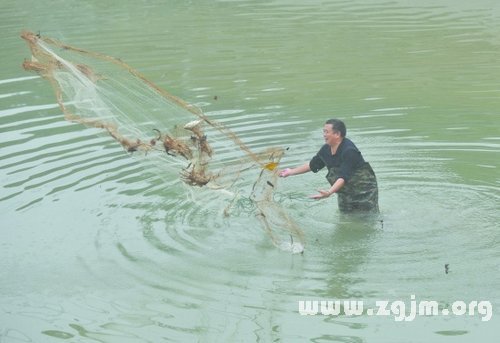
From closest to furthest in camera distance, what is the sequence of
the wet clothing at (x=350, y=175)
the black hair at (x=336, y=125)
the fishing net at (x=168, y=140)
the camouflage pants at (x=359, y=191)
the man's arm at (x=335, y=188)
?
the fishing net at (x=168, y=140) → the man's arm at (x=335, y=188) → the black hair at (x=336, y=125) → the wet clothing at (x=350, y=175) → the camouflage pants at (x=359, y=191)

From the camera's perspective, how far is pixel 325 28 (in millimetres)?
21391

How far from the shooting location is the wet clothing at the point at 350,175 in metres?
9.49

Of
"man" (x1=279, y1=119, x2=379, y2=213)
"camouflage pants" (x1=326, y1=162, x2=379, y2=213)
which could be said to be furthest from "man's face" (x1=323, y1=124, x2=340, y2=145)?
"camouflage pants" (x1=326, y1=162, x2=379, y2=213)

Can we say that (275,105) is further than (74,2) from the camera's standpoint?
No

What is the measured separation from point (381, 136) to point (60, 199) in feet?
14.7

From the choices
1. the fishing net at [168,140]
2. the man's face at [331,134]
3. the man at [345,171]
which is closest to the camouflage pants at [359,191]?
the man at [345,171]

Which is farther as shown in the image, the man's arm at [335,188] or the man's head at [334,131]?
the man's head at [334,131]

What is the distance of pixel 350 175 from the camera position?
962 centimetres

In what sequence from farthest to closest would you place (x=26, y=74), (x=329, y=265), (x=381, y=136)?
1. (x=26, y=74)
2. (x=381, y=136)
3. (x=329, y=265)

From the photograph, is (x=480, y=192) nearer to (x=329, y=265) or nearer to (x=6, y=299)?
(x=329, y=265)

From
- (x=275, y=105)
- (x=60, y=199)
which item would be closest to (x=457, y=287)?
(x=60, y=199)

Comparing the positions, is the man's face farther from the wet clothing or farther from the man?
the wet clothing

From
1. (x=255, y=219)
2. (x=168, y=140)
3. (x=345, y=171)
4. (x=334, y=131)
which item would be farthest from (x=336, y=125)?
(x=168, y=140)

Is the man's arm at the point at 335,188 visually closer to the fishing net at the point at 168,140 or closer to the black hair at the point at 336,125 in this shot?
the fishing net at the point at 168,140
